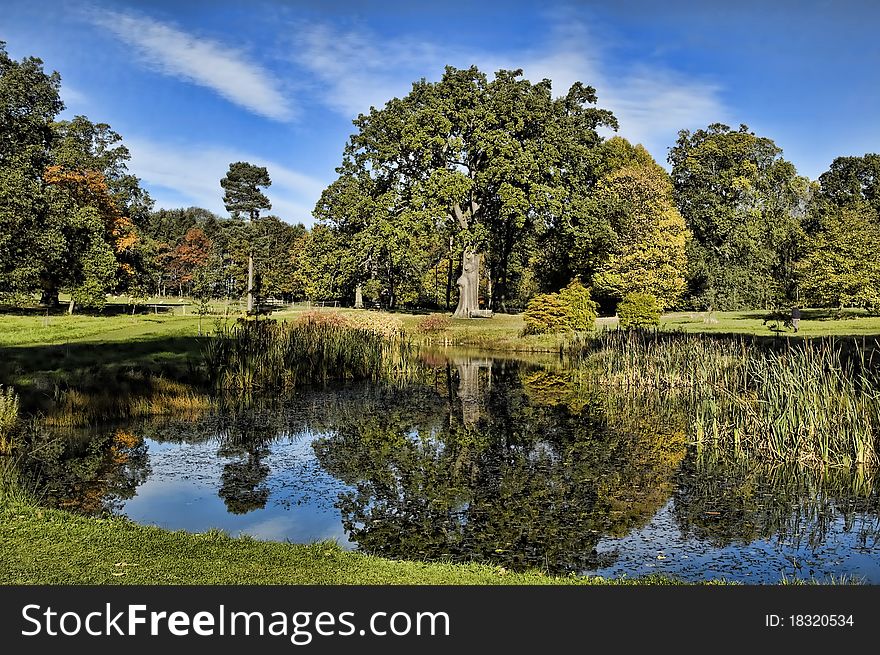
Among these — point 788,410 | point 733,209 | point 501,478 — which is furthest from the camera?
point 733,209

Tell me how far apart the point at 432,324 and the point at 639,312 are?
10.8m

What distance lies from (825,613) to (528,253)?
5237cm

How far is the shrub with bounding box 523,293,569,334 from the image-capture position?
32.1m

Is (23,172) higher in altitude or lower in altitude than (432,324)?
higher

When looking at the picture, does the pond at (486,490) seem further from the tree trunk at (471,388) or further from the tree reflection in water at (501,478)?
the tree trunk at (471,388)

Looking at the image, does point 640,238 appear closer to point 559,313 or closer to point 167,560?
point 559,313

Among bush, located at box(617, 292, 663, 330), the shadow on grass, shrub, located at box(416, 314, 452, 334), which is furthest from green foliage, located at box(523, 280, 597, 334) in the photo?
the shadow on grass

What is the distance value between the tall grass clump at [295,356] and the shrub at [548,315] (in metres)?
9.06

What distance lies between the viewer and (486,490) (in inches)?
375

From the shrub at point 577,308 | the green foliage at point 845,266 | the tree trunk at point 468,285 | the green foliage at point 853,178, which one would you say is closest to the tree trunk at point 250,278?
the tree trunk at point 468,285

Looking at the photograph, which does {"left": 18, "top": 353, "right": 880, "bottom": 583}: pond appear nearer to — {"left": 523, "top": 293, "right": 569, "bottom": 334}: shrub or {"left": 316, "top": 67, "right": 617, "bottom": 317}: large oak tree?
{"left": 523, "top": 293, "right": 569, "bottom": 334}: shrub

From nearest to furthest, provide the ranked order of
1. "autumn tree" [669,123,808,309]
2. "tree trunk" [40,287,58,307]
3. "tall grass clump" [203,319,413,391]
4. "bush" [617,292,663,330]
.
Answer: "tall grass clump" [203,319,413,391]
"bush" [617,292,663,330]
"tree trunk" [40,287,58,307]
"autumn tree" [669,123,808,309]

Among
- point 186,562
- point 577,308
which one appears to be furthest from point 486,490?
point 577,308

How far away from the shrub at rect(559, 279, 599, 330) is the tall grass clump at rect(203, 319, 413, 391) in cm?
1003
